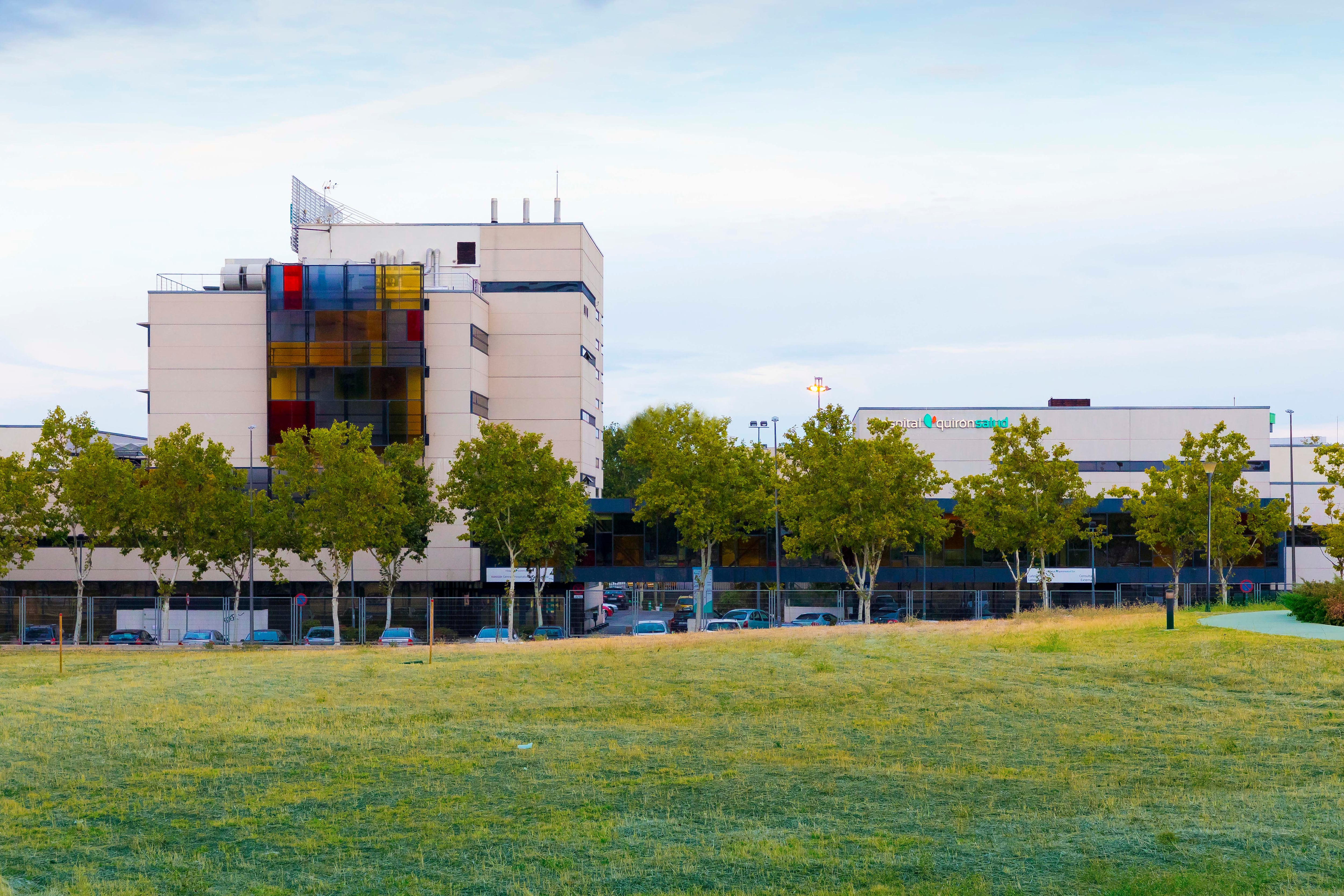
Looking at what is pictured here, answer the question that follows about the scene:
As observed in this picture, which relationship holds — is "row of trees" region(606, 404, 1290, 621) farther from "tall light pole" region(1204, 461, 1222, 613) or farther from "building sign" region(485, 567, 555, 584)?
"building sign" region(485, 567, 555, 584)

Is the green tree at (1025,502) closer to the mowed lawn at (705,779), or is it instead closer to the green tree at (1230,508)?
the green tree at (1230,508)

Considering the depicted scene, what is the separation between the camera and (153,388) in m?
73.4

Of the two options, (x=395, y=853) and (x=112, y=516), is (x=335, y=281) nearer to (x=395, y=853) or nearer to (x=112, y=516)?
(x=112, y=516)

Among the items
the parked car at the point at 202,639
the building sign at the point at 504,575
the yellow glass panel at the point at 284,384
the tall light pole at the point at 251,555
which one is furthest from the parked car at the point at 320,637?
the yellow glass panel at the point at 284,384

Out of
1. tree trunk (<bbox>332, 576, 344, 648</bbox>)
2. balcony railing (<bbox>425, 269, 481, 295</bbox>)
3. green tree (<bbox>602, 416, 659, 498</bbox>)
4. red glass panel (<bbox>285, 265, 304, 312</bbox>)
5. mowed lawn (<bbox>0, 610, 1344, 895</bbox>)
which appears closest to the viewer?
mowed lawn (<bbox>0, 610, 1344, 895</bbox>)

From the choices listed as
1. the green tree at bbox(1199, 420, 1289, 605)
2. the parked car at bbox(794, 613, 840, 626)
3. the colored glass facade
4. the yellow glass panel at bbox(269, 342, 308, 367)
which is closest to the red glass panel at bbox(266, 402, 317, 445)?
the colored glass facade

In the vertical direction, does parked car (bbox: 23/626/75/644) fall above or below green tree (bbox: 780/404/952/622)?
below

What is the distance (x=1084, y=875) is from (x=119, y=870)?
29.6 ft

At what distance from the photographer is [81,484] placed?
56594 mm

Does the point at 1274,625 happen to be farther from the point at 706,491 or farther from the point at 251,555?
the point at 251,555

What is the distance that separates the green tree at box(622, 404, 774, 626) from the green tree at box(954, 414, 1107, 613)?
11.0 metres

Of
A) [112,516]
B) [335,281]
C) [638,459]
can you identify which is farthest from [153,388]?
[638,459]

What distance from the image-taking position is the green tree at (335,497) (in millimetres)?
57094

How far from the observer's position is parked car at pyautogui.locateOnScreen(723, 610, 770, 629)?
5788 cm
